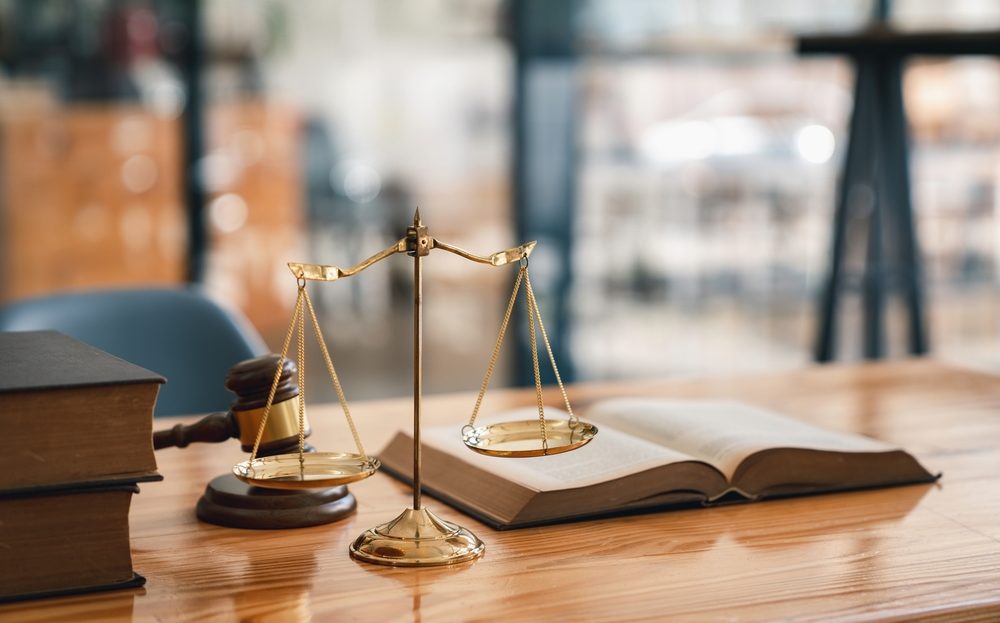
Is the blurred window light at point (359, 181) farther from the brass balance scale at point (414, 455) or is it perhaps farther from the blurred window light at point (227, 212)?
the brass balance scale at point (414, 455)

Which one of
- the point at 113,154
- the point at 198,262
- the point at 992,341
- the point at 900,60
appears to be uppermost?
the point at 900,60

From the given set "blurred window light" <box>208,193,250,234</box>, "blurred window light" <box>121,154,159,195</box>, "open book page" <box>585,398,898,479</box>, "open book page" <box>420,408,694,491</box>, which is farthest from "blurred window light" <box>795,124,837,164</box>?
"open book page" <box>420,408,694,491</box>

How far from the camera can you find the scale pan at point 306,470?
935mm

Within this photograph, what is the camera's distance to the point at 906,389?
1.74 m

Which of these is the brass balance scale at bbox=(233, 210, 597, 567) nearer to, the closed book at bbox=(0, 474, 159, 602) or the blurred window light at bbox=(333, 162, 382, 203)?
the closed book at bbox=(0, 474, 159, 602)

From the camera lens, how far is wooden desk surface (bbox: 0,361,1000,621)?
2.87 feet

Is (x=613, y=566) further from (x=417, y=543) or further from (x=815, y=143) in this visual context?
(x=815, y=143)

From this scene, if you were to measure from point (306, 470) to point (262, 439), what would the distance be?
0.08 meters

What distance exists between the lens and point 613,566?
976mm

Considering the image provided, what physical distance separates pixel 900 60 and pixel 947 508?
6.54 feet

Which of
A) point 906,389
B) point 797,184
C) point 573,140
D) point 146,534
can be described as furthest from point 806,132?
point 146,534

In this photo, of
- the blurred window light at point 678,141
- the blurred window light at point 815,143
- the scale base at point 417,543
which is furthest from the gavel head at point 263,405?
the blurred window light at point 815,143

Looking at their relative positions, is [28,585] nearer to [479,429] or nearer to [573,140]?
[479,429]

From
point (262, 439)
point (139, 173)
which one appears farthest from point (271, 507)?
point (139, 173)
